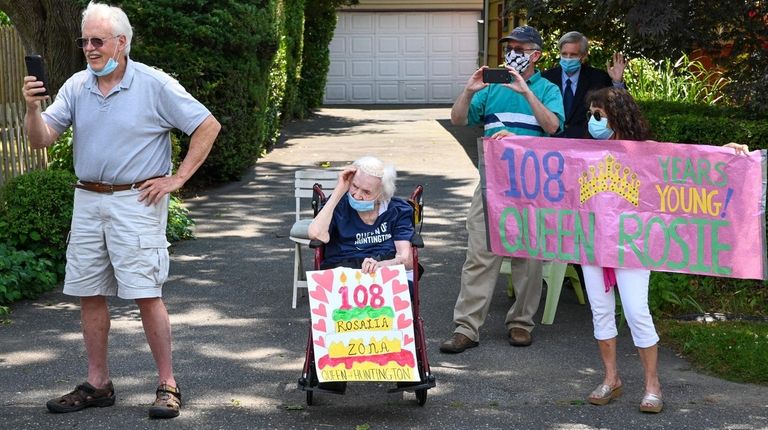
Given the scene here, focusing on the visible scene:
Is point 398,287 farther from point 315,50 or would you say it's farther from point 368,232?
point 315,50

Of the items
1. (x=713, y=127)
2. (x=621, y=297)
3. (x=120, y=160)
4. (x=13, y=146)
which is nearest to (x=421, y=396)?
(x=621, y=297)

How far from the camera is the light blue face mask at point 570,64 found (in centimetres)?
730

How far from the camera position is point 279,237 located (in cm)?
1052

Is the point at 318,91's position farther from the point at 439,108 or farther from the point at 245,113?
the point at 245,113

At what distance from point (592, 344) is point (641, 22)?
6.71 ft

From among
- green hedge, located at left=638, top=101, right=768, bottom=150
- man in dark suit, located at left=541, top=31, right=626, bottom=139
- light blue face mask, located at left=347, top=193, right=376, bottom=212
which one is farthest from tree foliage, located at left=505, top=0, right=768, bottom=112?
light blue face mask, located at left=347, top=193, right=376, bottom=212

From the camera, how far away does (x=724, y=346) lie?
662 centimetres

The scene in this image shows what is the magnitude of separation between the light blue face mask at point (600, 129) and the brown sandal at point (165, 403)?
256 centimetres

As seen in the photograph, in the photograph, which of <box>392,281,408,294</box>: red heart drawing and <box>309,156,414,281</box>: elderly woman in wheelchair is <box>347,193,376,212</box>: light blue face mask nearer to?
<box>309,156,414,281</box>: elderly woman in wheelchair

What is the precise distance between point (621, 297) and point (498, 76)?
141 cm


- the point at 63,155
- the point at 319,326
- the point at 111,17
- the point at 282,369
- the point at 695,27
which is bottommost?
the point at 282,369

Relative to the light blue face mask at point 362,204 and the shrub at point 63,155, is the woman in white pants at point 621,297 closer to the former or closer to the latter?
the light blue face mask at point 362,204

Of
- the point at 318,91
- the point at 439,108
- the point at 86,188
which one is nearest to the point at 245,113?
the point at 86,188

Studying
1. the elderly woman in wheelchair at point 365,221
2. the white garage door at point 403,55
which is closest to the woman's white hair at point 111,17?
the elderly woman in wheelchair at point 365,221
